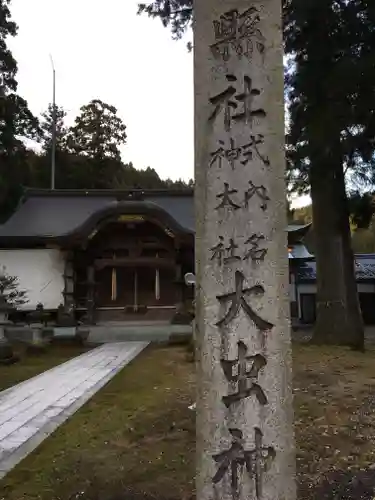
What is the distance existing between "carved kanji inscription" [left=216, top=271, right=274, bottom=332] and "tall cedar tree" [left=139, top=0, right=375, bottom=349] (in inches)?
265

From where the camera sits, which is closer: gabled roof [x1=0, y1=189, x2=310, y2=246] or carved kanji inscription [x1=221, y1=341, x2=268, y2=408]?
carved kanji inscription [x1=221, y1=341, x2=268, y2=408]

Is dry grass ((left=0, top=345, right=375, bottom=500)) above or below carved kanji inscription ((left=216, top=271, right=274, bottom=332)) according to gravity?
below

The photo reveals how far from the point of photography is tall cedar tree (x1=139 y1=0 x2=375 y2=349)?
28.2 feet

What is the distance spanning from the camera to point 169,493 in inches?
135

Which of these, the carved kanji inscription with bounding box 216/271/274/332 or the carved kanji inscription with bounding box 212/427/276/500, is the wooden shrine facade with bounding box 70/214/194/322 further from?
the carved kanji inscription with bounding box 212/427/276/500

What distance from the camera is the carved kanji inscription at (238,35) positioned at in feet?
9.16

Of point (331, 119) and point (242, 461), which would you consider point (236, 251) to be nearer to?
point (242, 461)

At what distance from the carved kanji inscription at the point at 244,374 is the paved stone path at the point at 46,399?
2.23 meters

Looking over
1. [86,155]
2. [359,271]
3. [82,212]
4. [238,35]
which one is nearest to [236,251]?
[238,35]

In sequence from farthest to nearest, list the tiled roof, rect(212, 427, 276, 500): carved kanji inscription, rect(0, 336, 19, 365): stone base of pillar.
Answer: the tiled roof
rect(0, 336, 19, 365): stone base of pillar
rect(212, 427, 276, 500): carved kanji inscription

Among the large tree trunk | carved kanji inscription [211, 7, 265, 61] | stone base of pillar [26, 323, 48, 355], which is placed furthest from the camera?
stone base of pillar [26, 323, 48, 355]

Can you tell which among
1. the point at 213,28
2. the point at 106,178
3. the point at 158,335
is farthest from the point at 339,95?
the point at 106,178

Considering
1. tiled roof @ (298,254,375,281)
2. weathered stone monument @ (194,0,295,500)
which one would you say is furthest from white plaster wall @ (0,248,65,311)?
weathered stone monument @ (194,0,295,500)

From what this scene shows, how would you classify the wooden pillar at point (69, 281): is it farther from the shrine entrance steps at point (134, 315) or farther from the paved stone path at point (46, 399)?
the paved stone path at point (46, 399)
